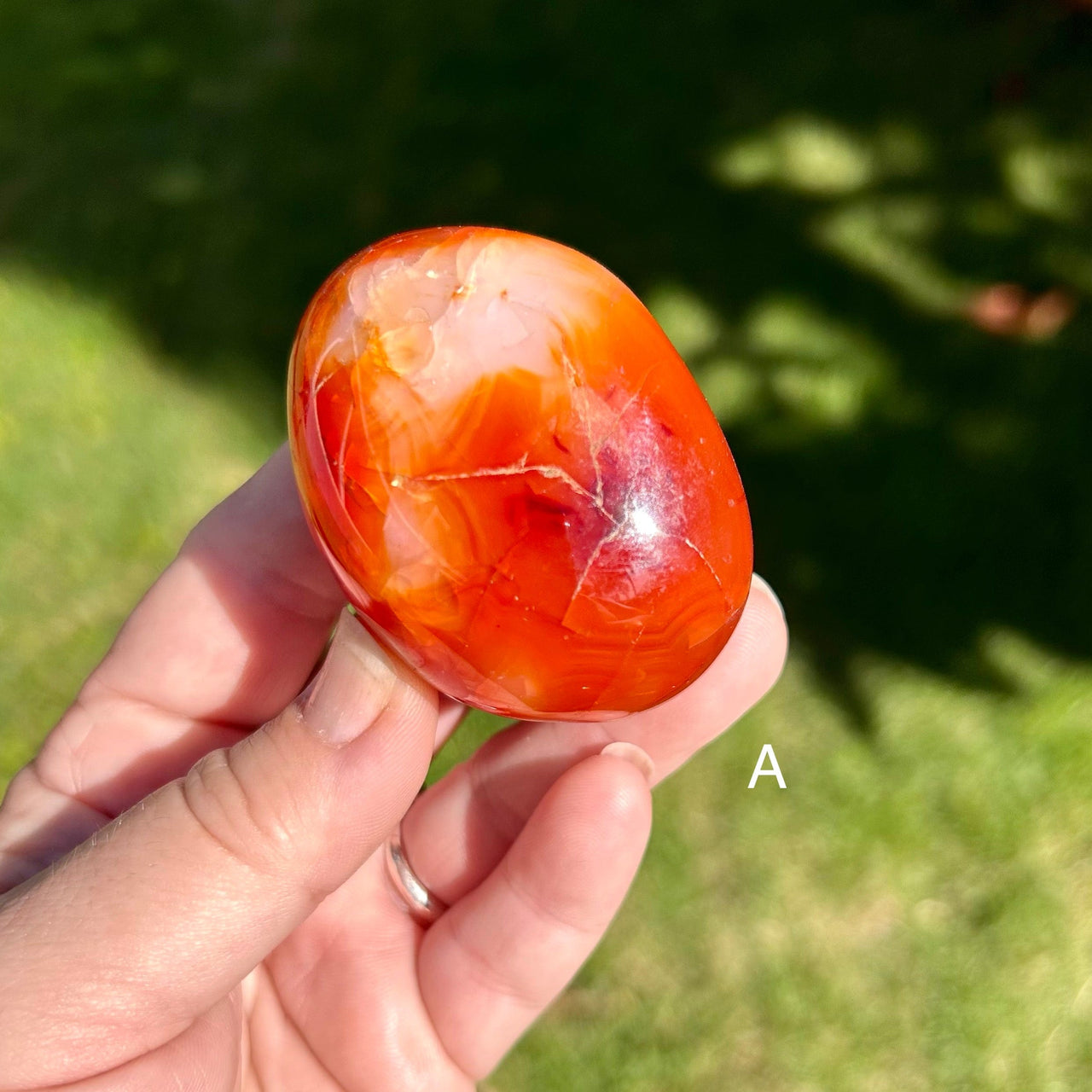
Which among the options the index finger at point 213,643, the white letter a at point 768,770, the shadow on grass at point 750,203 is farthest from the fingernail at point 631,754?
the shadow on grass at point 750,203

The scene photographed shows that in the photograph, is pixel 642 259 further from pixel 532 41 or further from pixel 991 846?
pixel 991 846

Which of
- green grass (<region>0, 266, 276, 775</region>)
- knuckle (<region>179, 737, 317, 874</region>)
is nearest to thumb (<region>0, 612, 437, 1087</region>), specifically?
knuckle (<region>179, 737, 317, 874</region>)

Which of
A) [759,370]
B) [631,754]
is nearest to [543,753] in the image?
[631,754]

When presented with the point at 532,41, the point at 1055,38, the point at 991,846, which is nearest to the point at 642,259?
the point at 532,41

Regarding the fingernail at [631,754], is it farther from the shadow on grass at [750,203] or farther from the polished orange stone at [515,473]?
the shadow on grass at [750,203]

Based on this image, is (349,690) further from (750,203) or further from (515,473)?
(750,203)

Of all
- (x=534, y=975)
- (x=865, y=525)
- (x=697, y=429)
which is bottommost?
(x=865, y=525)
